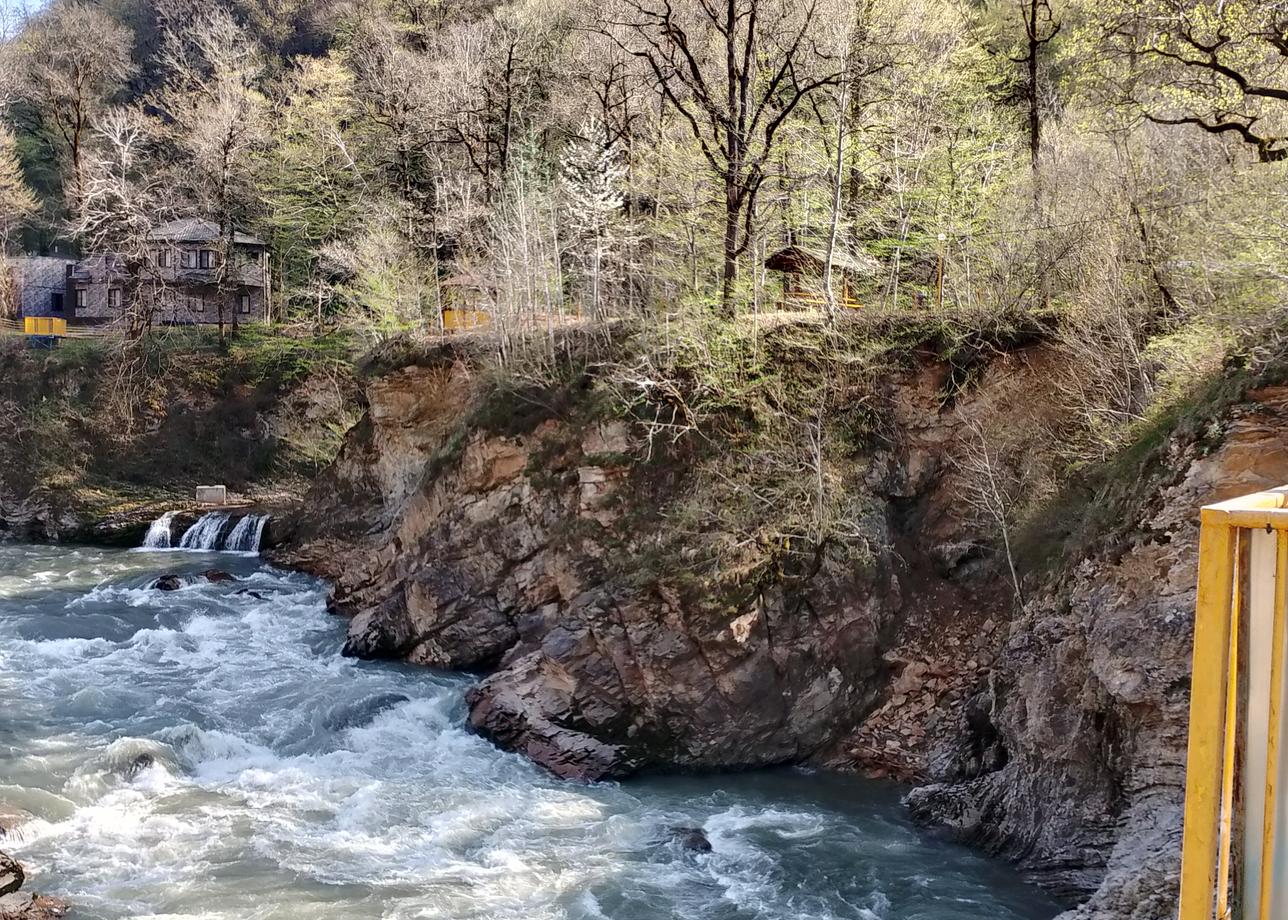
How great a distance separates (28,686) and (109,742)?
3.67 m

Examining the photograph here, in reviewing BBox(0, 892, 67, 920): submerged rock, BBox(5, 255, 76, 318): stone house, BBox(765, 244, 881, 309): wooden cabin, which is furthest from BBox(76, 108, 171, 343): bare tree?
BBox(0, 892, 67, 920): submerged rock

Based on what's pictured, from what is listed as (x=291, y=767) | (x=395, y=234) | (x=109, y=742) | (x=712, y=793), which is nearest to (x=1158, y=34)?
(x=712, y=793)

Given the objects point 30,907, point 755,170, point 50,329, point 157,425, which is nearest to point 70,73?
point 50,329

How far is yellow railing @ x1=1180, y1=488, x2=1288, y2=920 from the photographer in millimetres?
3908

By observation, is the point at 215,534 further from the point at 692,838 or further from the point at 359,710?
the point at 692,838

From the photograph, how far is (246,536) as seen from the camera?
31359 millimetres

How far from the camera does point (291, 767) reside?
50.7 ft

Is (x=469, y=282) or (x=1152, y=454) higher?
(x=469, y=282)

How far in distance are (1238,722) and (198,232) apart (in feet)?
162

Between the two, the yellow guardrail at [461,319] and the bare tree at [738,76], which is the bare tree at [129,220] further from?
the bare tree at [738,76]

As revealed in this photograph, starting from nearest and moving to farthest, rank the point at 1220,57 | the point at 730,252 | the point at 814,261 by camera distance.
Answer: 1. the point at 1220,57
2. the point at 730,252
3. the point at 814,261

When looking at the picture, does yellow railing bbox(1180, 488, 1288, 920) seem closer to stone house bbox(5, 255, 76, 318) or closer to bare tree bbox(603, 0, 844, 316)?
bare tree bbox(603, 0, 844, 316)

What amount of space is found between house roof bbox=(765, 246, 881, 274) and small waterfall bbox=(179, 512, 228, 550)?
18.8 metres

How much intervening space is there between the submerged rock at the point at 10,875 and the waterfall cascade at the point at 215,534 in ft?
64.3
